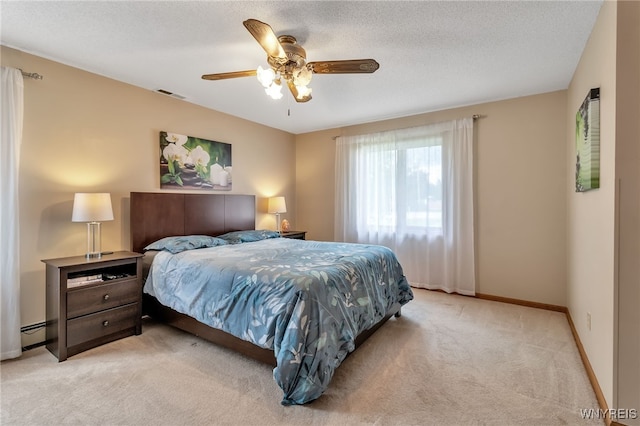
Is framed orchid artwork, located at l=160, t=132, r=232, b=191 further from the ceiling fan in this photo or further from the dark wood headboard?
the ceiling fan

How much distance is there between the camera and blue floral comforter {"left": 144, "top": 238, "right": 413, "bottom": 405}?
1.85m

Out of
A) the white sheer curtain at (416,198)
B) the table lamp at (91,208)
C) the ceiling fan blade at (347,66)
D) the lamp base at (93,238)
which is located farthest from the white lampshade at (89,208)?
the white sheer curtain at (416,198)

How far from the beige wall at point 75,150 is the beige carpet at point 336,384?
3.13 feet

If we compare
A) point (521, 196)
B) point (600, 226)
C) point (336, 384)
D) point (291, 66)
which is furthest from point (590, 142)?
point (336, 384)

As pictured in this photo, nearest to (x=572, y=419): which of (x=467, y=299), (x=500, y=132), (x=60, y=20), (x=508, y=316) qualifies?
(x=508, y=316)

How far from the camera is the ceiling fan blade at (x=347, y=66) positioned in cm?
203

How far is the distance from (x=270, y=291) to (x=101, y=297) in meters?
1.66

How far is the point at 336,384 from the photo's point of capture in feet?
6.77

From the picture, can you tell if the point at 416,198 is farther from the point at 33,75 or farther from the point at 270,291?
the point at 33,75

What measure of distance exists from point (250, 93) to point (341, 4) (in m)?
1.87

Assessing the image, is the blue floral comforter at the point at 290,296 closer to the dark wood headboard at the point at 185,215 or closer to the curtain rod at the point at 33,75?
the dark wood headboard at the point at 185,215

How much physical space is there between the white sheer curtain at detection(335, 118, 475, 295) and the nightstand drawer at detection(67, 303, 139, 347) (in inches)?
123

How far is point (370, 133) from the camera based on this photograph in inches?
187

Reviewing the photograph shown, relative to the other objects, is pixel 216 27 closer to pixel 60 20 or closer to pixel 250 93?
pixel 60 20
